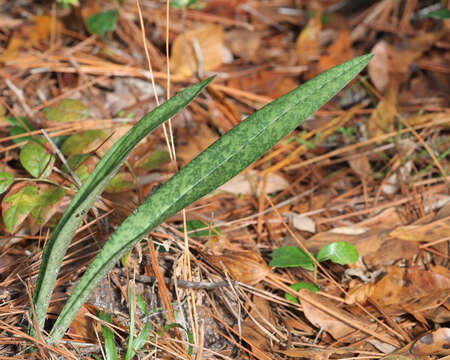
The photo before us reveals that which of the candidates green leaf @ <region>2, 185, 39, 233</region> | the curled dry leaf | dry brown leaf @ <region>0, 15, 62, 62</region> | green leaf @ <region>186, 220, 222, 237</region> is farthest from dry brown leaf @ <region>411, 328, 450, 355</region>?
dry brown leaf @ <region>0, 15, 62, 62</region>

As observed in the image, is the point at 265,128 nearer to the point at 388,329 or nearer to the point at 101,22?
the point at 388,329

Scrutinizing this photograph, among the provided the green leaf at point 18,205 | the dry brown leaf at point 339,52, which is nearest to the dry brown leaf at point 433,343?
the green leaf at point 18,205

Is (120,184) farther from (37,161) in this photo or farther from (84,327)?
(84,327)

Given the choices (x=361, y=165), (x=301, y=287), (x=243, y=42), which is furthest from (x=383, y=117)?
(x=301, y=287)

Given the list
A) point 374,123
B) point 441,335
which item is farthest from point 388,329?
point 374,123

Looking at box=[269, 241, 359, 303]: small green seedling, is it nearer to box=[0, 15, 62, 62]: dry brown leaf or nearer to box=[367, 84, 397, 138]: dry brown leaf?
box=[367, 84, 397, 138]: dry brown leaf
